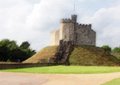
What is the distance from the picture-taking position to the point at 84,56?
80.1m

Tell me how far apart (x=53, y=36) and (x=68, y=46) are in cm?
784

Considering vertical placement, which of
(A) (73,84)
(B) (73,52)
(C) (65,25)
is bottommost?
(A) (73,84)

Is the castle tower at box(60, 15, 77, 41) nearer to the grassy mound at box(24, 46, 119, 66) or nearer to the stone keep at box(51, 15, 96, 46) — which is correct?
the stone keep at box(51, 15, 96, 46)

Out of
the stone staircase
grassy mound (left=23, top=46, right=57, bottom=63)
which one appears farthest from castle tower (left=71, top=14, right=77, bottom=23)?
grassy mound (left=23, top=46, right=57, bottom=63)

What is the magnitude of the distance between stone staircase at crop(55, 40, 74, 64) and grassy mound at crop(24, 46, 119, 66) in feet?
2.81

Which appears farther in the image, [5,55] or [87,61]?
[5,55]

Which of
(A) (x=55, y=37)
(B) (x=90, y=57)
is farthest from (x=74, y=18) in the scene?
(B) (x=90, y=57)

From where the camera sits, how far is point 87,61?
77.0 m

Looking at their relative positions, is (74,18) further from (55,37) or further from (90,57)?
(90,57)

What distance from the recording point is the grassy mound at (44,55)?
79225 millimetres

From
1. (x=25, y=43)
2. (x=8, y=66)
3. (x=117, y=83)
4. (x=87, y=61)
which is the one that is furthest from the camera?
(x=25, y=43)

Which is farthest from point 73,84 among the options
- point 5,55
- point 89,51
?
point 5,55

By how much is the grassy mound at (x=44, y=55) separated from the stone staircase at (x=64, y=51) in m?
1.12

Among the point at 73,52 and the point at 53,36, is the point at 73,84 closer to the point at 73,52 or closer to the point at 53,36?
the point at 73,52
